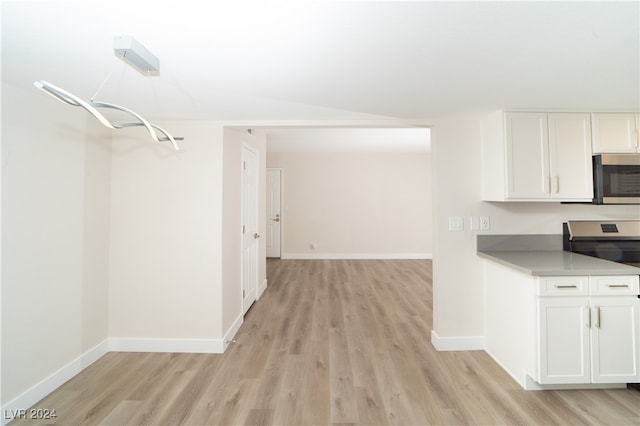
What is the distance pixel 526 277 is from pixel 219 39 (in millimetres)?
2533

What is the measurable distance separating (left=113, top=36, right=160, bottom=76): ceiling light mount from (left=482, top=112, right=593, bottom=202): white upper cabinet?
2640 mm

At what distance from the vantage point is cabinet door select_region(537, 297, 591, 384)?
201 centimetres

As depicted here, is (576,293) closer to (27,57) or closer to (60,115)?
(27,57)

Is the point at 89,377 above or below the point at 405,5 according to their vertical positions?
below

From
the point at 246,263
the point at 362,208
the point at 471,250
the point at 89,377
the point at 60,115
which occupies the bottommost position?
the point at 89,377

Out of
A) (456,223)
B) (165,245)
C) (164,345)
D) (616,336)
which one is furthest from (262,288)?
(616,336)

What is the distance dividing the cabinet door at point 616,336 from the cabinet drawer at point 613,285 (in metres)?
0.04

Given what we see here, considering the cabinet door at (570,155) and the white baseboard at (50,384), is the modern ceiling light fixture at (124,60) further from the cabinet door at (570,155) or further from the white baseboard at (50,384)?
the cabinet door at (570,155)

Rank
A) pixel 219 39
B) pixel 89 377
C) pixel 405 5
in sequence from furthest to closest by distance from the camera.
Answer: pixel 89 377 < pixel 219 39 < pixel 405 5

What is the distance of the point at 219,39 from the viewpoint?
137 centimetres

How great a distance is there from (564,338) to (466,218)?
1158 mm

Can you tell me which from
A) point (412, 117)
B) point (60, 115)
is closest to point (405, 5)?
point (412, 117)

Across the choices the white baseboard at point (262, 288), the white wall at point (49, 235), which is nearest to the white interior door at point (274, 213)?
the white baseboard at point (262, 288)

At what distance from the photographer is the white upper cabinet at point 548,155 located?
241cm
